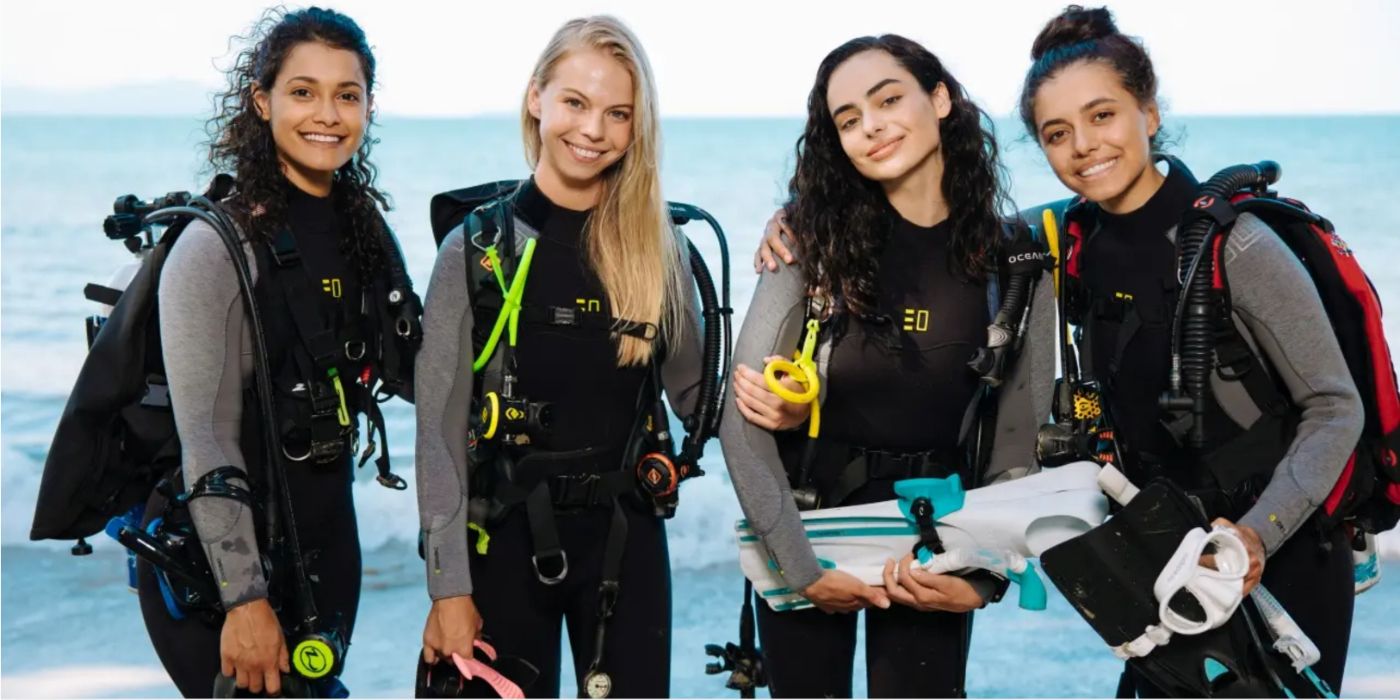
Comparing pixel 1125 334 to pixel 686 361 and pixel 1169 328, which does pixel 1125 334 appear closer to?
pixel 1169 328

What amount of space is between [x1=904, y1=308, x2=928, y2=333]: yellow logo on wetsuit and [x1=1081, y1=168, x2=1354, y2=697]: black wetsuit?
1.15 ft

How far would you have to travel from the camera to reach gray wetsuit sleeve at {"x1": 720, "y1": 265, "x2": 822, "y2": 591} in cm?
256

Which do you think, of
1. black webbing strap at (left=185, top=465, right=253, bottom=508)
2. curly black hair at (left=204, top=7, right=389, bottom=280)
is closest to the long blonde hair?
curly black hair at (left=204, top=7, right=389, bottom=280)

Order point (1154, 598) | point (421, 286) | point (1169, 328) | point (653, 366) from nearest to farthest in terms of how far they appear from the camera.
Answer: point (1154, 598) < point (1169, 328) < point (653, 366) < point (421, 286)

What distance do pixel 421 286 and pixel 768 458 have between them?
1008 cm

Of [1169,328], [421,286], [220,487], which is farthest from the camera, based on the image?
[421,286]

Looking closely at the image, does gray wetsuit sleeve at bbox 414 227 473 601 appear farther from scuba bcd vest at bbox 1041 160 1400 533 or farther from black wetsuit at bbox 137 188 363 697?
scuba bcd vest at bbox 1041 160 1400 533

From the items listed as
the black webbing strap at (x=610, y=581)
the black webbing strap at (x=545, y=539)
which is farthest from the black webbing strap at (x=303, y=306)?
the black webbing strap at (x=610, y=581)

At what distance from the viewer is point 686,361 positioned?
2.83 metres

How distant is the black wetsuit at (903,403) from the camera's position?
2.63 meters

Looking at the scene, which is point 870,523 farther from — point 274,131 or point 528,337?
point 274,131

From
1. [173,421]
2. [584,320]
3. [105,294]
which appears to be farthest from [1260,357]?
[105,294]

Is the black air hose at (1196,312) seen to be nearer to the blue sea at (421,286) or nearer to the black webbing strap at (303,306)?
the blue sea at (421,286)

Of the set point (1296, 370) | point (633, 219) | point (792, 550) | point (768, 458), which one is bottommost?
point (792, 550)
